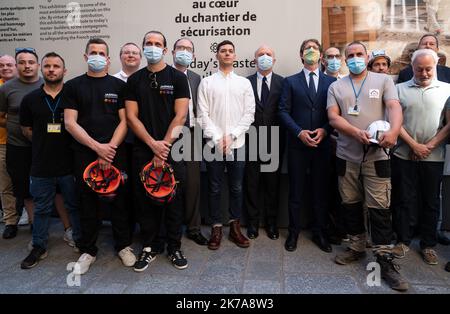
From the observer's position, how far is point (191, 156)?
12.9 feet

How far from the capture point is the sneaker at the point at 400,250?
3.46 m

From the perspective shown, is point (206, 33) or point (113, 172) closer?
point (113, 172)

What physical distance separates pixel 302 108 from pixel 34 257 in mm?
3257

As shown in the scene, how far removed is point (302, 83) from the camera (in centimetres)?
373

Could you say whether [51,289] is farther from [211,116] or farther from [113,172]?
[211,116]

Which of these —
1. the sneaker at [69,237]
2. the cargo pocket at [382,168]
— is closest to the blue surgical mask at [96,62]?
the sneaker at [69,237]

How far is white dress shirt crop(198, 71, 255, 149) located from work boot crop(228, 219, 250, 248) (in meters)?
0.93

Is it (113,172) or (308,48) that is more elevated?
(308,48)

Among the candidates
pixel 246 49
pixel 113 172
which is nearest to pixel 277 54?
pixel 246 49

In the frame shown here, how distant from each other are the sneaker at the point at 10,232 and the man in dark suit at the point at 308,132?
11.2 feet

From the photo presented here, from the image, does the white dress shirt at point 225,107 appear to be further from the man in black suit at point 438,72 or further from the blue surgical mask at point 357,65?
the man in black suit at point 438,72

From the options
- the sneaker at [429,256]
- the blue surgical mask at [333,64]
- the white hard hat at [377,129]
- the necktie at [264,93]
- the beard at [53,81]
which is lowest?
the sneaker at [429,256]

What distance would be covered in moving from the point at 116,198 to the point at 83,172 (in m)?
0.41
